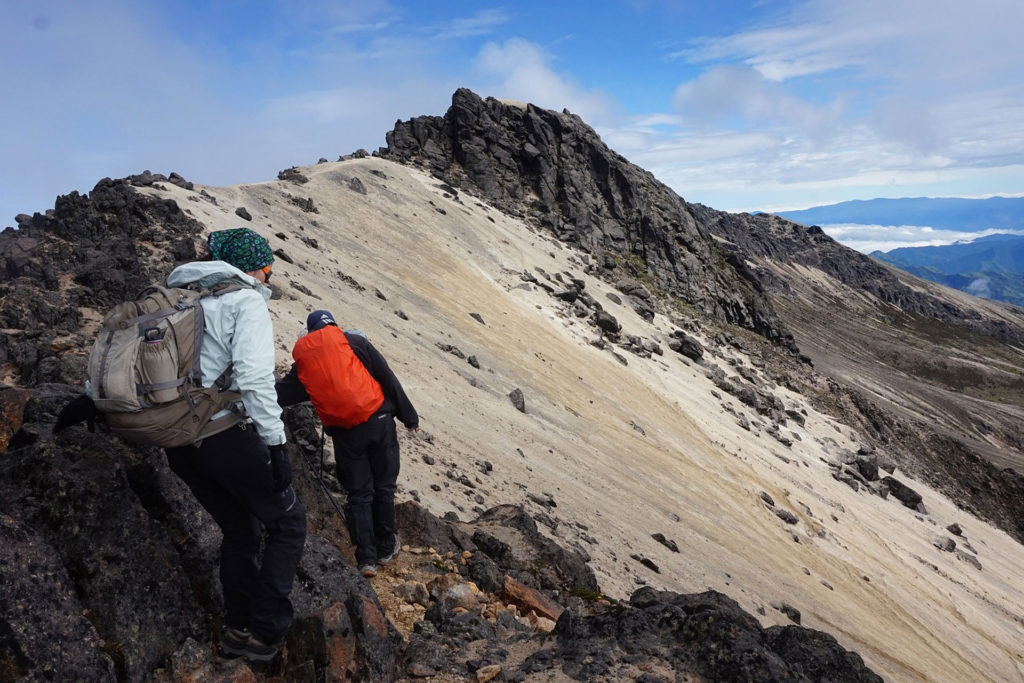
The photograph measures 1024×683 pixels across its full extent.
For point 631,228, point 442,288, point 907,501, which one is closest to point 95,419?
point 442,288

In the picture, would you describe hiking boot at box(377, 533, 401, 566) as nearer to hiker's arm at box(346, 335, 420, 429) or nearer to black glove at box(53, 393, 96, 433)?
hiker's arm at box(346, 335, 420, 429)

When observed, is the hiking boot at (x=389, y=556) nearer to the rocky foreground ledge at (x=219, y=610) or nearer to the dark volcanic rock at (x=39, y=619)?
the rocky foreground ledge at (x=219, y=610)

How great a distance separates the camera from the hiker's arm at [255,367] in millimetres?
3826

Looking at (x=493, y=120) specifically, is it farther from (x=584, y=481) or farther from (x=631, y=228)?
(x=584, y=481)

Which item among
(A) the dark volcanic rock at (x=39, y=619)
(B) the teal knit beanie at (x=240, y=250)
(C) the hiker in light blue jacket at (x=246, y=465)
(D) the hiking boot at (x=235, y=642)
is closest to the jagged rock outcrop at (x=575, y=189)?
(B) the teal knit beanie at (x=240, y=250)

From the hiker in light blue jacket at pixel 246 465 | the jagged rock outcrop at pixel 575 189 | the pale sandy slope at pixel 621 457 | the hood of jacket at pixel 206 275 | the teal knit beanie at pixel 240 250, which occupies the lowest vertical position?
the pale sandy slope at pixel 621 457

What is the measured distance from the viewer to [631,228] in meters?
46.4

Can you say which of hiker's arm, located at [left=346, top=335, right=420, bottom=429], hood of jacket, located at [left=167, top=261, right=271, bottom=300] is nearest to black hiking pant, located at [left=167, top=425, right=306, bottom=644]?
hood of jacket, located at [left=167, top=261, right=271, bottom=300]

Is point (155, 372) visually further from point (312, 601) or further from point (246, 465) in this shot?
point (312, 601)

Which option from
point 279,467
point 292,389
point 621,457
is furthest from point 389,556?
point 621,457

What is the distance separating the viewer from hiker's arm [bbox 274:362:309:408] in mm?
5723

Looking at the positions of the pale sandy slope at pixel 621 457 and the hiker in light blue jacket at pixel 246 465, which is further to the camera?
the pale sandy slope at pixel 621 457

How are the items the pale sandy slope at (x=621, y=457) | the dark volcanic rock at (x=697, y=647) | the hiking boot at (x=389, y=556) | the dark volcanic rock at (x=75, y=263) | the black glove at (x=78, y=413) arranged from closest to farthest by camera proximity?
the black glove at (x=78, y=413) → the dark volcanic rock at (x=697, y=647) → the hiking boot at (x=389, y=556) → the dark volcanic rock at (x=75, y=263) → the pale sandy slope at (x=621, y=457)

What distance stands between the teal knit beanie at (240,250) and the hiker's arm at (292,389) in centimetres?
163
